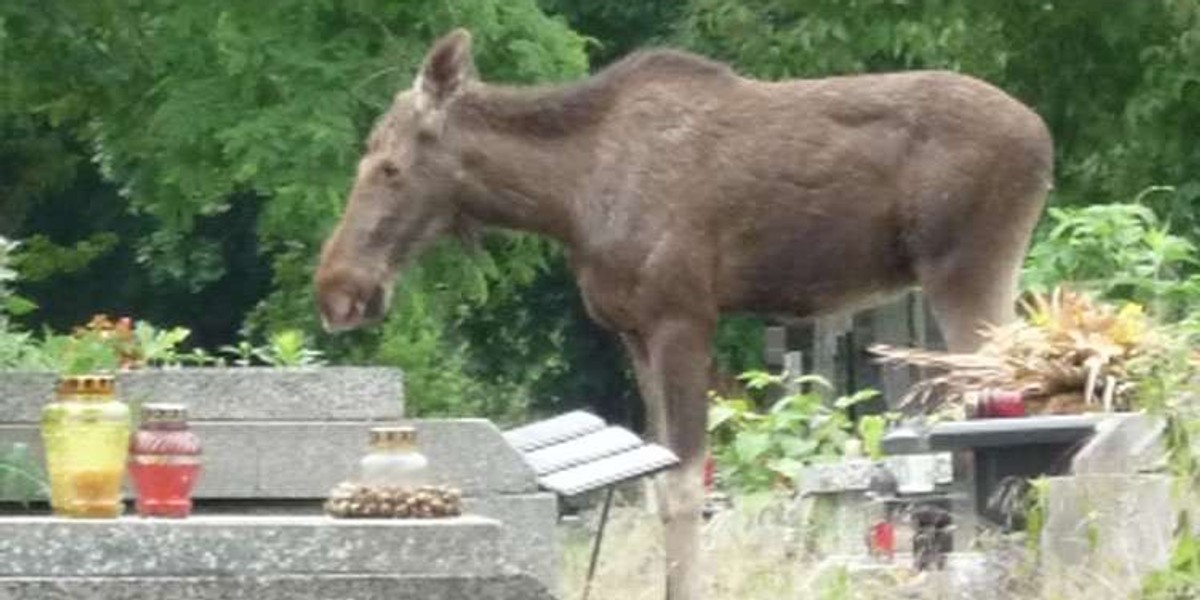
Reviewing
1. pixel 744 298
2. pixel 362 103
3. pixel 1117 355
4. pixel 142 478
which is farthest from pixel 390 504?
pixel 362 103

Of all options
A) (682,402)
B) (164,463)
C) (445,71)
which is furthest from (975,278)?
(164,463)

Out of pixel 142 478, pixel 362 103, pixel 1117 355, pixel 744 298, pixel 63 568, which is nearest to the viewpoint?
pixel 63 568

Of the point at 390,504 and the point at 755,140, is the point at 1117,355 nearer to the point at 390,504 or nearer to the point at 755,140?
the point at 755,140

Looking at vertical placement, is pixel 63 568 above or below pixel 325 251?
below

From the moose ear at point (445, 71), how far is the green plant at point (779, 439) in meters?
2.39

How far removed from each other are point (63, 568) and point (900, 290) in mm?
7039

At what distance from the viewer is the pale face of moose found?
550 inches

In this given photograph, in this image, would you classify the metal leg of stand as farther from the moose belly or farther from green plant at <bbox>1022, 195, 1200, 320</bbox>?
green plant at <bbox>1022, 195, 1200, 320</bbox>

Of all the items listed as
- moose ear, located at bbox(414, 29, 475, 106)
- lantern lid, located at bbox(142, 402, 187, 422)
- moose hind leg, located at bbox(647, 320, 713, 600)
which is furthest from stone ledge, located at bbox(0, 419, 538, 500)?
lantern lid, located at bbox(142, 402, 187, 422)

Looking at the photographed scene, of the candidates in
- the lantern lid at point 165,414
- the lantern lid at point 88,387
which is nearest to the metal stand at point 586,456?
the lantern lid at point 165,414

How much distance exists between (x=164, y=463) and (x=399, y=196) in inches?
224

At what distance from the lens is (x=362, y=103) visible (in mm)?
26484

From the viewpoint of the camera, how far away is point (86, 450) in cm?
818

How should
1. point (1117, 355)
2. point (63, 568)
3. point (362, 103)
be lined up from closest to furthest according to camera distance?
point (63, 568) < point (1117, 355) < point (362, 103)
